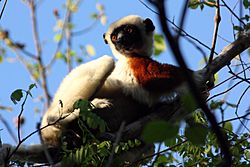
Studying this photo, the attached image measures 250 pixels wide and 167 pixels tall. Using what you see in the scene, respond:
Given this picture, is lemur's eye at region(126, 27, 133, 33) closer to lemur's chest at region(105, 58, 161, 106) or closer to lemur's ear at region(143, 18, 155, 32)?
lemur's ear at region(143, 18, 155, 32)

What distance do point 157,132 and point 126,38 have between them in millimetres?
5586

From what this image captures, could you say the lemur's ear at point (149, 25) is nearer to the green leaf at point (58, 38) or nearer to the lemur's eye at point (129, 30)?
the lemur's eye at point (129, 30)

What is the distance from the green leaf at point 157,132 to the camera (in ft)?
4.31

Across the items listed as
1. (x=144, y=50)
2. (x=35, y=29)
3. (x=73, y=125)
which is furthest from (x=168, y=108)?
(x=35, y=29)

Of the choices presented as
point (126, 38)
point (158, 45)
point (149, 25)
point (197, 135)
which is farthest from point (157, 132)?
point (158, 45)

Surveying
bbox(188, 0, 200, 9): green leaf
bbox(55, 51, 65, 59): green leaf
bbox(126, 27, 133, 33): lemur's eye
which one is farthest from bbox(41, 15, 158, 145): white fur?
bbox(55, 51, 65, 59): green leaf

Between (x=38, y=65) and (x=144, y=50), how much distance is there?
18.7ft

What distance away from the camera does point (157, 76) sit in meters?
5.77

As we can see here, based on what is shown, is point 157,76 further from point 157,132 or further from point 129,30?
point 157,132

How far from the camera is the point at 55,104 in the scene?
571 centimetres

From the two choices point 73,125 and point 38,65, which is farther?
point 38,65

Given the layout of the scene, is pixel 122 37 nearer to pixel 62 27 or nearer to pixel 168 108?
pixel 168 108

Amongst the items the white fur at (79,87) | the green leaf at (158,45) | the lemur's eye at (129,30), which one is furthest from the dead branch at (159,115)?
the green leaf at (158,45)

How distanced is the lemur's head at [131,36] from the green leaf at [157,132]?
5.31 metres
